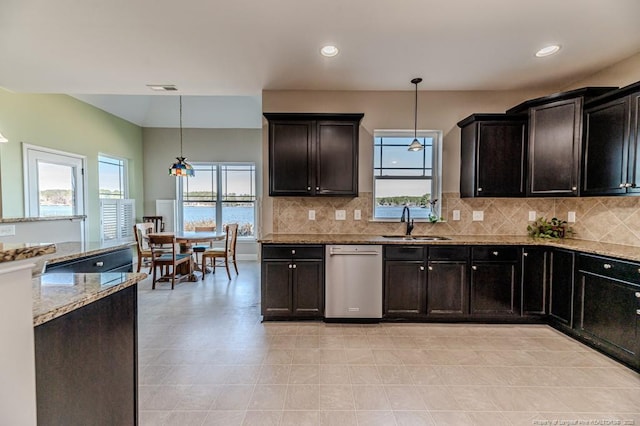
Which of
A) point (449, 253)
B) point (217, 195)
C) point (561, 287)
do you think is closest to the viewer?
point (561, 287)

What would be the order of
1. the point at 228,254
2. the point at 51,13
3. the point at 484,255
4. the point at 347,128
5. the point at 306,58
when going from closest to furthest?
the point at 51,13
the point at 306,58
the point at 484,255
the point at 347,128
the point at 228,254

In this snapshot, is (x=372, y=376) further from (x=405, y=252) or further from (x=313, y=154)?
(x=313, y=154)

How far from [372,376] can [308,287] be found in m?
1.15

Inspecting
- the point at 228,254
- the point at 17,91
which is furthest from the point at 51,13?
the point at 228,254

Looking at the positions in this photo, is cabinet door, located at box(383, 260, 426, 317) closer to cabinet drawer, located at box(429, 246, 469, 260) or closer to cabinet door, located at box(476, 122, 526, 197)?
cabinet drawer, located at box(429, 246, 469, 260)

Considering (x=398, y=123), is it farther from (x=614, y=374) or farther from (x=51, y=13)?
(x=51, y=13)

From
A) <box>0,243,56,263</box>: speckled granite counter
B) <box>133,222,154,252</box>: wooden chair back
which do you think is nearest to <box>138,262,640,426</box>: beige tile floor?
<box>0,243,56,263</box>: speckled granite counter

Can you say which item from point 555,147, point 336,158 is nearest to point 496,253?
point 555,147

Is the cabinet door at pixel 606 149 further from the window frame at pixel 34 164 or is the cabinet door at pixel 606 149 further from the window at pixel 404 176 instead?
the window frame at pixel 34 164

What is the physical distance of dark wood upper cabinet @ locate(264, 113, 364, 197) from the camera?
3293 mm

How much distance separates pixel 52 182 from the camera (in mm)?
4449

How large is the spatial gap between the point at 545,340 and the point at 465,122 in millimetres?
2404

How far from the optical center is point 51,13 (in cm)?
210

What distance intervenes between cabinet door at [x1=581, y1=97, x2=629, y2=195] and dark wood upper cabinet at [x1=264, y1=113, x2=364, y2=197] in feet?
7.35
